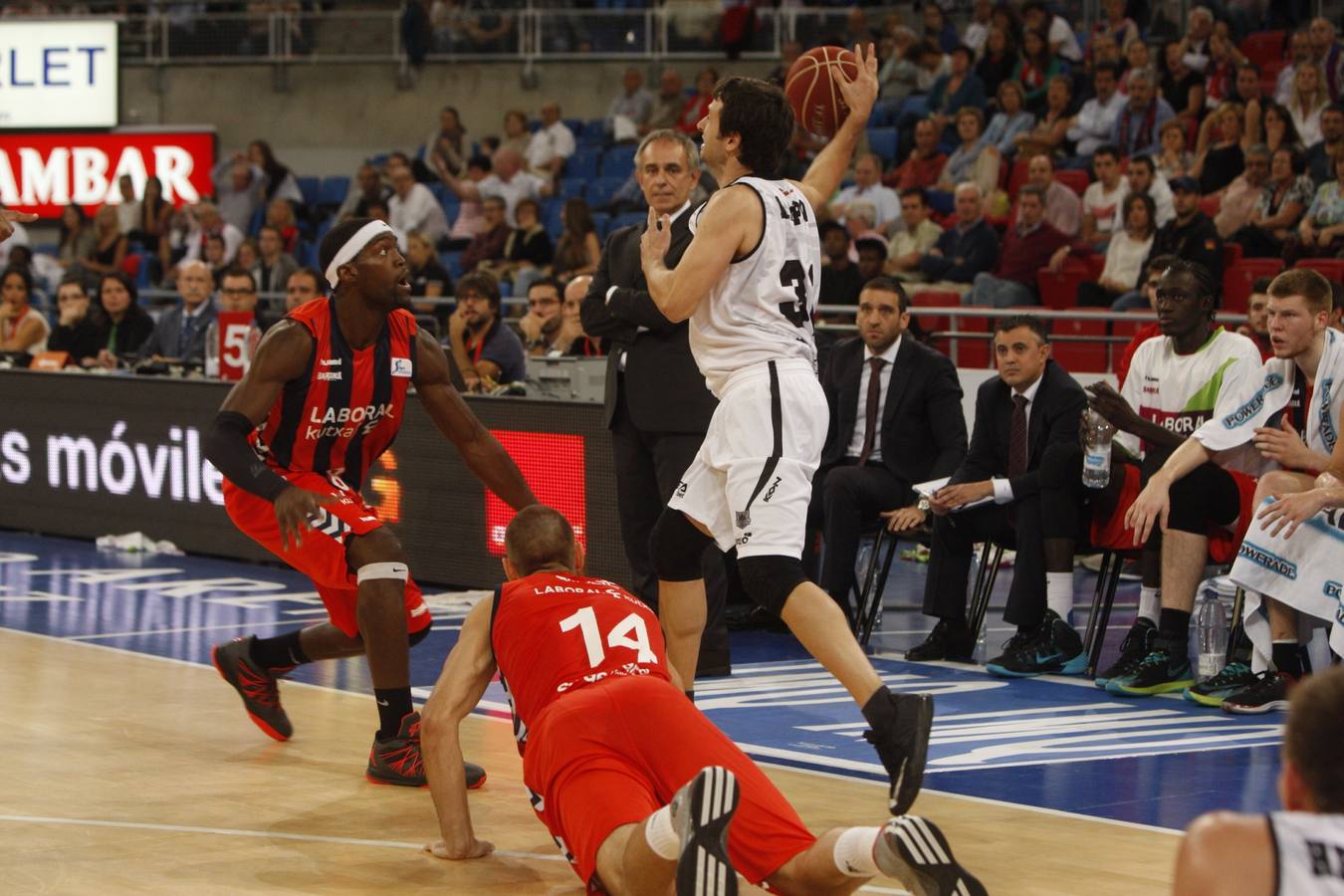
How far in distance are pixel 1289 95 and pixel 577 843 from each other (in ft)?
39.5

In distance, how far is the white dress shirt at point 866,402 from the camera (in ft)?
29.0

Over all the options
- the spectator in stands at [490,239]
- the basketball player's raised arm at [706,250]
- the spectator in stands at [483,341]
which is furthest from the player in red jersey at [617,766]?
the spectator in stands at [490,239]

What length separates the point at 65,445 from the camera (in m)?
12.6

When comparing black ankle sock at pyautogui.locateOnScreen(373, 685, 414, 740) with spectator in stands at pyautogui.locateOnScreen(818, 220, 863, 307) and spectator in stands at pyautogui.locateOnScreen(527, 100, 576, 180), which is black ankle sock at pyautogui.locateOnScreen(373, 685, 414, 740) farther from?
spectator in stands at pyautogui.locateOnScreen(527, 100, 576, 180)

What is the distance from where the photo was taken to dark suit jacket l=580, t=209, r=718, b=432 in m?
7.62

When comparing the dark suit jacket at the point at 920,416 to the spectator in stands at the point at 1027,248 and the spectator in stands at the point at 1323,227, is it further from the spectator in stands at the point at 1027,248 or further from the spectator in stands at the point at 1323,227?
the spectator in stands at the point at 1027,248

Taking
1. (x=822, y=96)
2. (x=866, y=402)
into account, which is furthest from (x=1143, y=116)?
(x=822, y=96)

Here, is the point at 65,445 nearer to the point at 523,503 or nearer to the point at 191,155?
the point at 523,503

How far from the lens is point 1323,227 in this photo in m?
12.5

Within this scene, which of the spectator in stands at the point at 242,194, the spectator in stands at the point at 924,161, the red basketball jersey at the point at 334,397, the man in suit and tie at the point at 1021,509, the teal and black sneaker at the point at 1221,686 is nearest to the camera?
the red basketball jersey at the point at 334,397

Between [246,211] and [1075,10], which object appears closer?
[1075,10]

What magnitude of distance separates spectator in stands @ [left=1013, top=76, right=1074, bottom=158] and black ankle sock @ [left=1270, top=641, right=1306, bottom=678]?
864 cm

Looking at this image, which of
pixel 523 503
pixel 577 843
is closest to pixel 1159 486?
pixel 523 503

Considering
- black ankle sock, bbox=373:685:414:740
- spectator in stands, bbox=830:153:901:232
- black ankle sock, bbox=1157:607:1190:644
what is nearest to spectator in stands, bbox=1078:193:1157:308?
spectator in stands, bbox=830:153:901:232
